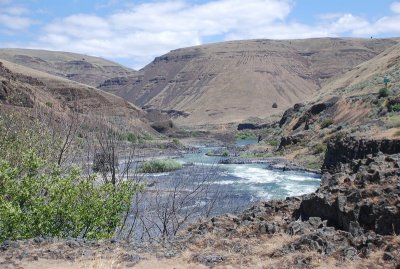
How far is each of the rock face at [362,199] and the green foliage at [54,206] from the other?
7.22 m

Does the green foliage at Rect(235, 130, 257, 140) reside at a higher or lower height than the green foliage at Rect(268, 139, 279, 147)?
lower

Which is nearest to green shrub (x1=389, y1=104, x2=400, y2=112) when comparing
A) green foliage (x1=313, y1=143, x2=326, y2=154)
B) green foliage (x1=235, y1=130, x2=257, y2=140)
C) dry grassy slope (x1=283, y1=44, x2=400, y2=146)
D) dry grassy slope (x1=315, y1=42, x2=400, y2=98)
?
dry grassy slope (x1=283, y1=44, x2=400, y2=146)

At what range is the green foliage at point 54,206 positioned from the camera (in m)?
15.2

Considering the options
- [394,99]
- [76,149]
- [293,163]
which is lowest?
[293,163]

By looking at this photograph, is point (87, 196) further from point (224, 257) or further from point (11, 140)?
point (11, 140)

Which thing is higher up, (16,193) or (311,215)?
(16,193)

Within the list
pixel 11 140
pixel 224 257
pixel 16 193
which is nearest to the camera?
pixel 224 257

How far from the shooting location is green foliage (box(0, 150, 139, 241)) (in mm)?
15216

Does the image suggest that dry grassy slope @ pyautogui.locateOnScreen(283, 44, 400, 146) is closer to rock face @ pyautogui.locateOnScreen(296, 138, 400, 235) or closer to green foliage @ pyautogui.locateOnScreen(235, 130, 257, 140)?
rock face @ pyautogui.locateOnScreen(296, 138, 400, 235)

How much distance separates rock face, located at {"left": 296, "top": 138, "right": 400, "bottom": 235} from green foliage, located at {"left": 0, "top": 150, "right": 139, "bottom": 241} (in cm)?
722

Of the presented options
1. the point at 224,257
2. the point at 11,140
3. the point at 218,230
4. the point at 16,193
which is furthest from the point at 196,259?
the point at 11,140

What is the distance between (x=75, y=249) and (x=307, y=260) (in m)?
6.90

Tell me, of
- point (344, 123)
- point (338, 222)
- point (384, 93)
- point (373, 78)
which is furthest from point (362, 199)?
point (373, 78)

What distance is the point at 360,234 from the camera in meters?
14.8
